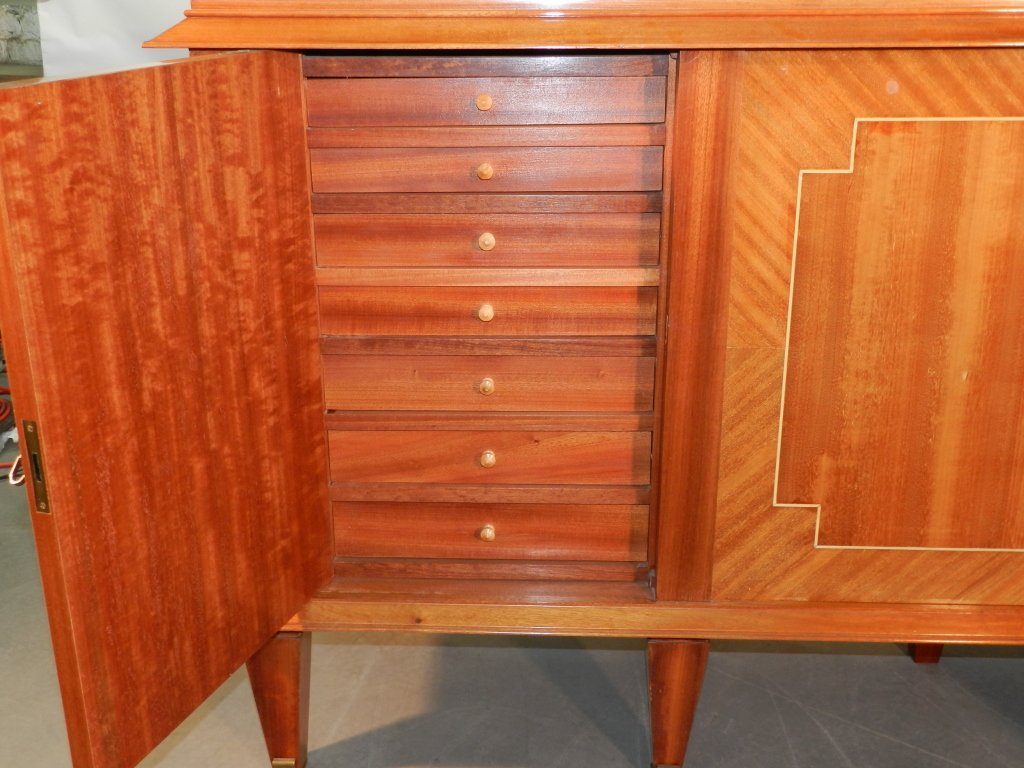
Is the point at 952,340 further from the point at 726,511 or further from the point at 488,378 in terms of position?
the point at 488,378

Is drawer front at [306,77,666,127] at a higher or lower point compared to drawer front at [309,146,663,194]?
higher

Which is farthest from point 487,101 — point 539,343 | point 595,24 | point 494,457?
point 494,457

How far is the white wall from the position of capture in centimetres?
204

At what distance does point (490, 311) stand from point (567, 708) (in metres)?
0.72

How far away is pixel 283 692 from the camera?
4.79 feet

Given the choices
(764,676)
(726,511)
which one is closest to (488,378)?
(726,511)

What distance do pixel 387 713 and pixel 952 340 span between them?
40.1 inches

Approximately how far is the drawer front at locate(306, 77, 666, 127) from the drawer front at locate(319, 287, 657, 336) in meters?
0.21

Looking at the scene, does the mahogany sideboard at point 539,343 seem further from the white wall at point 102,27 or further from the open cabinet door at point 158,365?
the white wall at point 102,27

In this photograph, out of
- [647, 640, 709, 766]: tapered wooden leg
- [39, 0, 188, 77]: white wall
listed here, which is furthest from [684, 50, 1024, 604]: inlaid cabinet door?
[39, 0, 188, 77]: white wall

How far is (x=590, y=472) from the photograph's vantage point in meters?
1.41

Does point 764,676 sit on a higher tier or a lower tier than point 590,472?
lower

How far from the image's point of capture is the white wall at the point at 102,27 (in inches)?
80.1

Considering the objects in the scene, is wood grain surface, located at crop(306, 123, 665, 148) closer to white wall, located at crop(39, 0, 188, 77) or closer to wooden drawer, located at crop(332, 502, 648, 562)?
wooden drawer, located at crop(332, 502, 648, 562)
